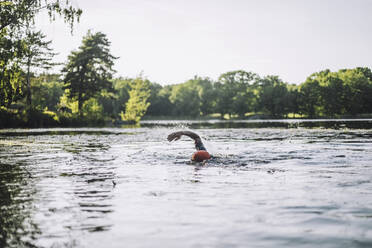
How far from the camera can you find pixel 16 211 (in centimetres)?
827

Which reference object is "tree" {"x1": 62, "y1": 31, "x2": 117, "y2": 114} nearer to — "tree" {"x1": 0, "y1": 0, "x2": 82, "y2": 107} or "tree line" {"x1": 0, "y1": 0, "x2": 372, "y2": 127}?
"tree line" {"x1": 0, "y1": 0, "x2": 372, "y2": 127}

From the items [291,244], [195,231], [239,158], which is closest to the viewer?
[291,244]

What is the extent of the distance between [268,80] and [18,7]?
460 ft

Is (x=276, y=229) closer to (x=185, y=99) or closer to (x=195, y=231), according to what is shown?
(x=195, y=231)

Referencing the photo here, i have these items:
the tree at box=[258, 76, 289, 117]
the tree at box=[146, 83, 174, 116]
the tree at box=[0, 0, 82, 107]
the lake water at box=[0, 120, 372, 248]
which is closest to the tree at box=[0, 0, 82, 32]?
the tree at box=[0, 0, 82, 107]

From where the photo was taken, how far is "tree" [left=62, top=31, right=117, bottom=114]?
7956cm

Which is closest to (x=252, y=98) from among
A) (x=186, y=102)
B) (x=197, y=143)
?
(x=186, y=102)

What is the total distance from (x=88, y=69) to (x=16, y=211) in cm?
7619

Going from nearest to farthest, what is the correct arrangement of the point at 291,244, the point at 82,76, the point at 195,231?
the point at 291,244 < the point at 195,231 < the point at 82,76

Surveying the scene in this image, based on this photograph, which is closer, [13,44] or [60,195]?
[60,195]

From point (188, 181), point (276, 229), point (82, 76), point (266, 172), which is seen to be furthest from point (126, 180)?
point (82, 76)

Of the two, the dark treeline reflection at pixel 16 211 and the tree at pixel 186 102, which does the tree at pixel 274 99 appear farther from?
the dark treeline reflection at pixel 16 211

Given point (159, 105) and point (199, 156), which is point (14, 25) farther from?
point (159, 105)

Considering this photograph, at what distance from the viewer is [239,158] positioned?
1822 cm
